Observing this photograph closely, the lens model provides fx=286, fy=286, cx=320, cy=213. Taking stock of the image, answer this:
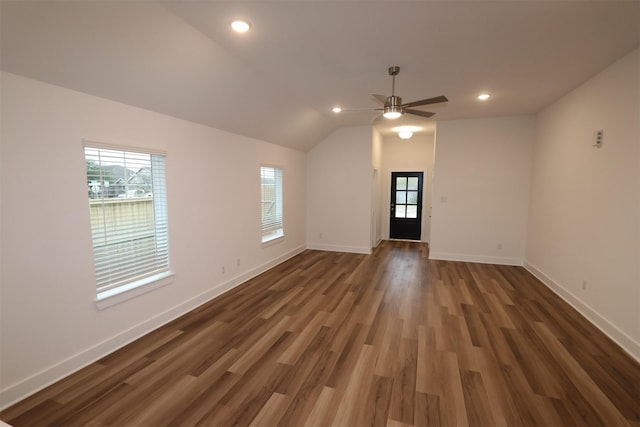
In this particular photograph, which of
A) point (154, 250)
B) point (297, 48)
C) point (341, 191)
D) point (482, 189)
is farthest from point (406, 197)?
point (154, 250)

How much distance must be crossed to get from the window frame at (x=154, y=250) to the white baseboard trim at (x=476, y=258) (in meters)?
5.31

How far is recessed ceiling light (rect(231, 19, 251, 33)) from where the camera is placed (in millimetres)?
2375

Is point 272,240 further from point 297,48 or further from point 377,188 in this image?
point 297,48

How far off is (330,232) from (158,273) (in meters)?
4.41

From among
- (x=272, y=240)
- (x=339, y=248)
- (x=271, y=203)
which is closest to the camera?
(x=272, y=240)

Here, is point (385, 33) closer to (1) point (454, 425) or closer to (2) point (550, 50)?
(2) point (550, 50)

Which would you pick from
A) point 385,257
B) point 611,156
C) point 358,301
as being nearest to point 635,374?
point 611,156

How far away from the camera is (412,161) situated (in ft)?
26.6

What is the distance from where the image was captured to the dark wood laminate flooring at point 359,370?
202 centimetres

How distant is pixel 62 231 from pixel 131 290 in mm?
891

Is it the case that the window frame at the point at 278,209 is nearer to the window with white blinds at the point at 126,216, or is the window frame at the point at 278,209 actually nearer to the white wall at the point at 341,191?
the white wall at the point at 341,191

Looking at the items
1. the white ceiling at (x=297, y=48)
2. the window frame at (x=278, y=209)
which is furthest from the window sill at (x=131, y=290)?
the window frame at (x=278, y=209)

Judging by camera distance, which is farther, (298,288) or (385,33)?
(298,288)

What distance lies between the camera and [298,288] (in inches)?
178
